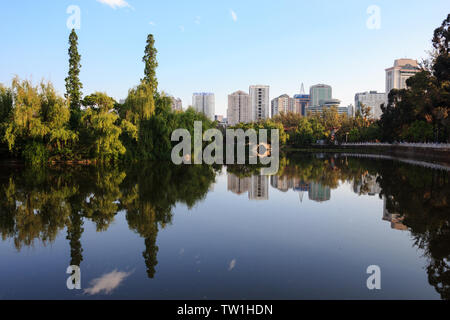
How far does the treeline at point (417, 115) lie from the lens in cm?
3216

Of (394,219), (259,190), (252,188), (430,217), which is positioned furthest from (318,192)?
(430,217)

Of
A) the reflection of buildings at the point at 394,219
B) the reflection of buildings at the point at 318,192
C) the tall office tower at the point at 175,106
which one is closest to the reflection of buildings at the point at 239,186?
the reflection of buildings at the point at 318,192

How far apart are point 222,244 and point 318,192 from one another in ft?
25.2

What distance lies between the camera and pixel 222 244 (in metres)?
6.66

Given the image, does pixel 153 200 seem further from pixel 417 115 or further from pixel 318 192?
pixel 417 115

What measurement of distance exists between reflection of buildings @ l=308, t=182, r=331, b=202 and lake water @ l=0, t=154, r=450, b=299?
3.1 inches

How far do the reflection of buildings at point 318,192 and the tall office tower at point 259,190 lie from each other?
5.77 ft

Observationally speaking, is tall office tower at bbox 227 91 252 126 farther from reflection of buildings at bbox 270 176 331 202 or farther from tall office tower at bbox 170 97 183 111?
reflection of buildings at bbox 270 176 331 202

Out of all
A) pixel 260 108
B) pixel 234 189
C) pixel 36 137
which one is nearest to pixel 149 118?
pixel 36 137

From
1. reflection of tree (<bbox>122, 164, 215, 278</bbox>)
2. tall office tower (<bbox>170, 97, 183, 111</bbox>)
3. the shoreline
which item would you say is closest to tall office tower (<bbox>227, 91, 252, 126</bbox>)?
tall office tower (<bbox>170, 97, 183, 111</bbox>)

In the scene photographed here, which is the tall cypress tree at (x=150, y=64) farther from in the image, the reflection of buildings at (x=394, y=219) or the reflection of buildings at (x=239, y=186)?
the reflection of buildings at (x=394, y=219)

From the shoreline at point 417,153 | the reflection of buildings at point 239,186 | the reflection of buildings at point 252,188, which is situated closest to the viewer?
the reflection of buildings at point 252,188

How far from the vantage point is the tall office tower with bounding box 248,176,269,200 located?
12.3 m
